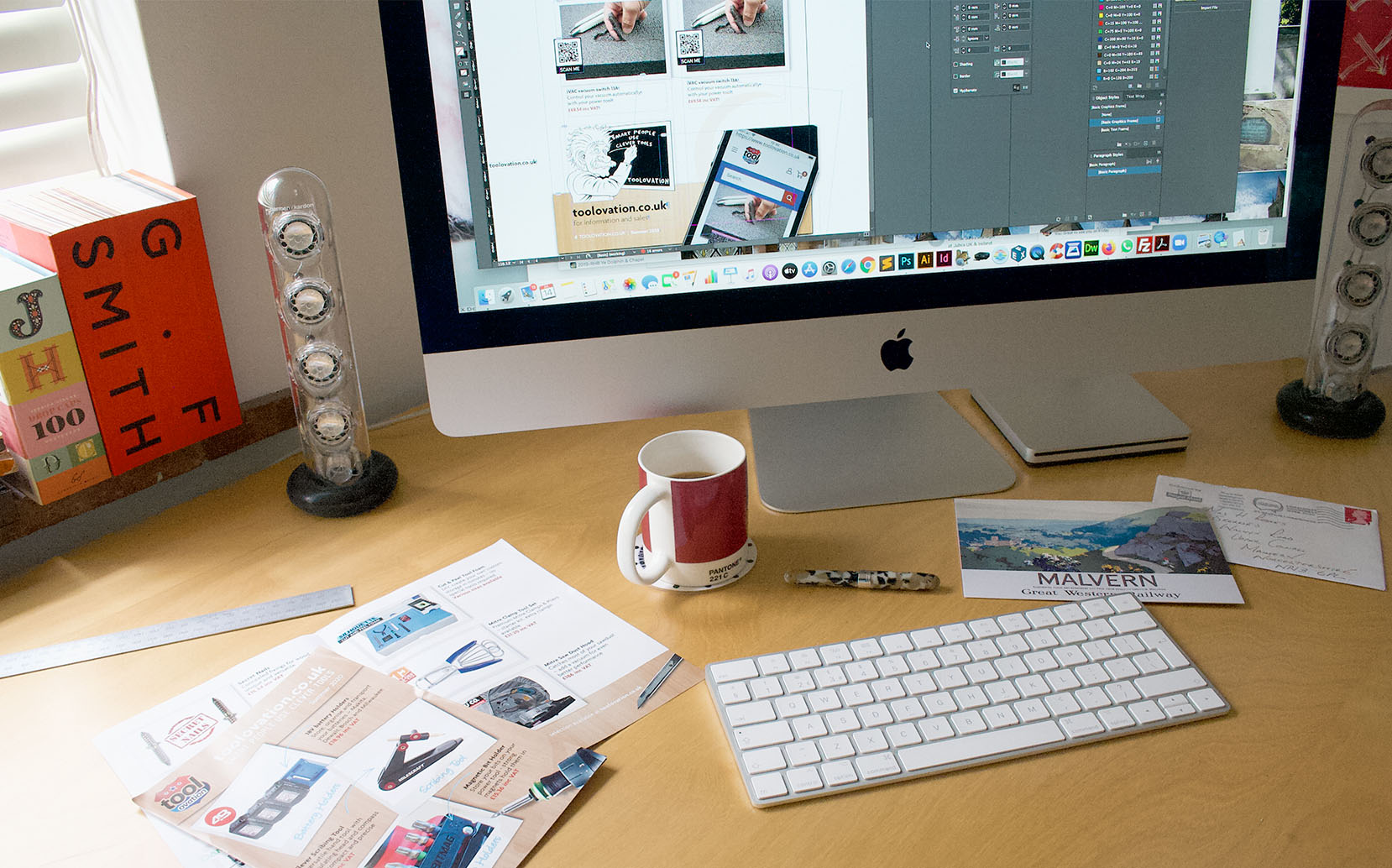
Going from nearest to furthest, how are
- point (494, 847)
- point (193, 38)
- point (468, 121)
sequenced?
point (494, 847)
point (468, 121)
point (193, 38)

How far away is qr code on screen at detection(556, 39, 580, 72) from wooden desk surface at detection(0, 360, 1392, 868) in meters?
0.37

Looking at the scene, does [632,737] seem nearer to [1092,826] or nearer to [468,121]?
[1092,826]

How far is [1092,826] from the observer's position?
57 centimetres

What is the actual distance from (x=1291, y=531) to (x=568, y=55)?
0.69 metres

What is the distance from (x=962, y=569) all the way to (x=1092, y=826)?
0.26 meters

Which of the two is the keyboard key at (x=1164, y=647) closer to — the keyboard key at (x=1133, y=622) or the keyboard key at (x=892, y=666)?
the keyboard key at (x=1133, y=622)

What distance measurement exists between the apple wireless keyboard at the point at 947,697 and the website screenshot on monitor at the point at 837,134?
12.2 inches

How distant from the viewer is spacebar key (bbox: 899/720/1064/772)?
61 centimetres

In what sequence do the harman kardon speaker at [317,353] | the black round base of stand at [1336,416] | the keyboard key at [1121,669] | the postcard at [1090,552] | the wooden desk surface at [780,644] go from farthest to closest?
1. the black round base of stand at [1336,416]
2. the harman kardon speaker at [317,353]
3. the postcard at [1090,552]
4. the keyboard key at [1121,669]
5. the wooden desk surface at [780,644]

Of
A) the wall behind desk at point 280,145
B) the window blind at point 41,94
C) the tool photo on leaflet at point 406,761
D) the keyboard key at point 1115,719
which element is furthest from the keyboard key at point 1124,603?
the window blind at point 41,94

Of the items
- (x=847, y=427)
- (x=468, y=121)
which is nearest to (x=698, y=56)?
(x=468, y=121)

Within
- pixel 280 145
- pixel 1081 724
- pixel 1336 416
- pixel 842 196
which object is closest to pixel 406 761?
pixel 1081 724

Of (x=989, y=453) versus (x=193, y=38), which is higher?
(x=193, y=38)

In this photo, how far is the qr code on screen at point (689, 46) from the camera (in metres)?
0.77
